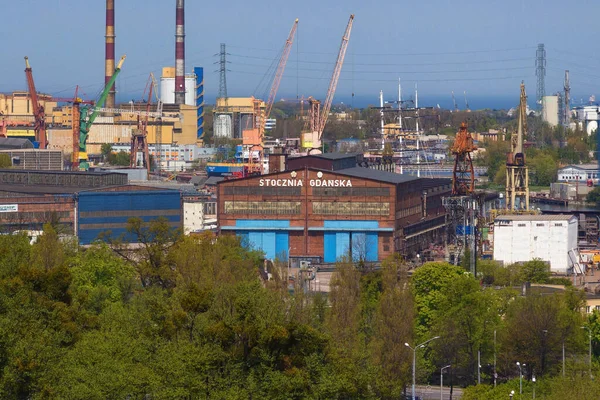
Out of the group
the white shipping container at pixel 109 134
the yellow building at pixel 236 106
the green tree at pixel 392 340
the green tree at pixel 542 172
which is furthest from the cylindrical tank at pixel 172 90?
the green tree at pixel 392 340

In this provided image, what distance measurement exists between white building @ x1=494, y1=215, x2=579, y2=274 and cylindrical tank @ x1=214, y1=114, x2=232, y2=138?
76.3 metres

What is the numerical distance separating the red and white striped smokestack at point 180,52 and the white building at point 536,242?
56534mm

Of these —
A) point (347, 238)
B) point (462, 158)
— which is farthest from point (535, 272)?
point (347, 238)

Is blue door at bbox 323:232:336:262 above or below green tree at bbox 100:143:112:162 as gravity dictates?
below

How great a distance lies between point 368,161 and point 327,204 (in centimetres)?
2563

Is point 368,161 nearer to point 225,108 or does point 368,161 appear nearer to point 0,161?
point 0,161

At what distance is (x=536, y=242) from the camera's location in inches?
1971

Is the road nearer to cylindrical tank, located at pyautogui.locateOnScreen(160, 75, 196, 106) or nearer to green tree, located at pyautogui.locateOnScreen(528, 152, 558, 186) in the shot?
green tree, located at pyautogui.locateOnScreen(528, 152, 558, 186)

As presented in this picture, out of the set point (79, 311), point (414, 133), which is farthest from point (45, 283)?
point (414, 133)

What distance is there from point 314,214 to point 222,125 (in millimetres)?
75293

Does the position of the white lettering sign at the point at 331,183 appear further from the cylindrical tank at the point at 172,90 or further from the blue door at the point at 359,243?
the cylindrical tank at the point at 172,90

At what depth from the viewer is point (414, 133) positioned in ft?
328

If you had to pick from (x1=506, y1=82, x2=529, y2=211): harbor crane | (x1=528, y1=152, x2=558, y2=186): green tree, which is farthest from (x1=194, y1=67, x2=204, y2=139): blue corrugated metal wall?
(x1=506, y1=82, x2=529, y2=211): harbor crane

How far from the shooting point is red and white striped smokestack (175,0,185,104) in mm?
103312
